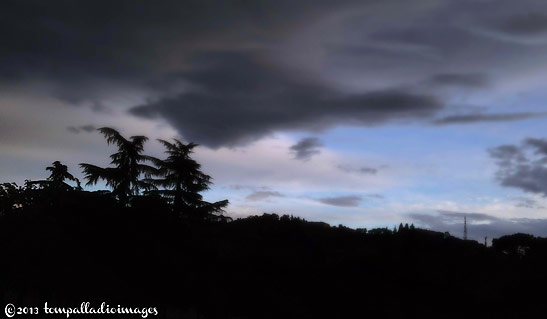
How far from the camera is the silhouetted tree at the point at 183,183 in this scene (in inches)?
1689

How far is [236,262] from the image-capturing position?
30469 millimetres

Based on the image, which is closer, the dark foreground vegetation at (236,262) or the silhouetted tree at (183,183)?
the dark foreground vegetation at (236,262)

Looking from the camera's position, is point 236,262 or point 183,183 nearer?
point 236,262

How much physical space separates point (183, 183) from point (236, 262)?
14694mm

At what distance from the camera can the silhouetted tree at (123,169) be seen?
39.5 m

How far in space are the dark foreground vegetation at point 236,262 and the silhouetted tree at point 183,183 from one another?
0.12 meters

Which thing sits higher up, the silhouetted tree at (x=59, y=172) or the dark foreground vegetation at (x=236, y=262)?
the silhouetted tree at (x=59, y=172)

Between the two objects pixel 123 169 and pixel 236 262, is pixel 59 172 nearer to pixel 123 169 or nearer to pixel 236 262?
pixel 123 169

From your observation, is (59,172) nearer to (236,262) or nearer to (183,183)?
(183,183)

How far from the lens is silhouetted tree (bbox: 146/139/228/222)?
4291 centimetres

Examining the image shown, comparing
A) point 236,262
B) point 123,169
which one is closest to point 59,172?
point 123,169

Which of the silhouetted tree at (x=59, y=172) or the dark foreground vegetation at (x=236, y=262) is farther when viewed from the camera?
the silhouetted tree at (x=59, y=172)

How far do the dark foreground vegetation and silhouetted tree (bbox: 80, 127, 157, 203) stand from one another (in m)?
0.12

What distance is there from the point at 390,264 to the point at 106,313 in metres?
23.7
